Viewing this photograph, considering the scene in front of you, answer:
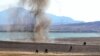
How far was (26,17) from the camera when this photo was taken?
98.4 meters

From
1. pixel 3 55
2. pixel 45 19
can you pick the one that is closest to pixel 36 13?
pixel 45 19

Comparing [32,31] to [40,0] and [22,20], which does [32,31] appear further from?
[40,0]

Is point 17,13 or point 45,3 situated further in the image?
point 17,13

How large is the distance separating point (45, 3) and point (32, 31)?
12139mm

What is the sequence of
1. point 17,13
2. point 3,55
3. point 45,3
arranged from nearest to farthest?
1. point 3,55
2. point 45,3
3. point 17,13

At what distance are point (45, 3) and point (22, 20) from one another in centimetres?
1195

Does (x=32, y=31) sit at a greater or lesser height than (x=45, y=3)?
lesser

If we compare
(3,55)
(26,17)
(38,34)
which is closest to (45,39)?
(38,34)

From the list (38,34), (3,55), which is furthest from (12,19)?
(3,55)

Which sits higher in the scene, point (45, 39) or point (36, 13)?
point (36, 13)

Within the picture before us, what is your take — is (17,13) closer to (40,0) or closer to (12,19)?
(12,19)

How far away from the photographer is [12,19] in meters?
97.2

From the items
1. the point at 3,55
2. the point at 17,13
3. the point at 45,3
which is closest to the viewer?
the point at 3,55

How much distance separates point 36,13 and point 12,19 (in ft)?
25.5
